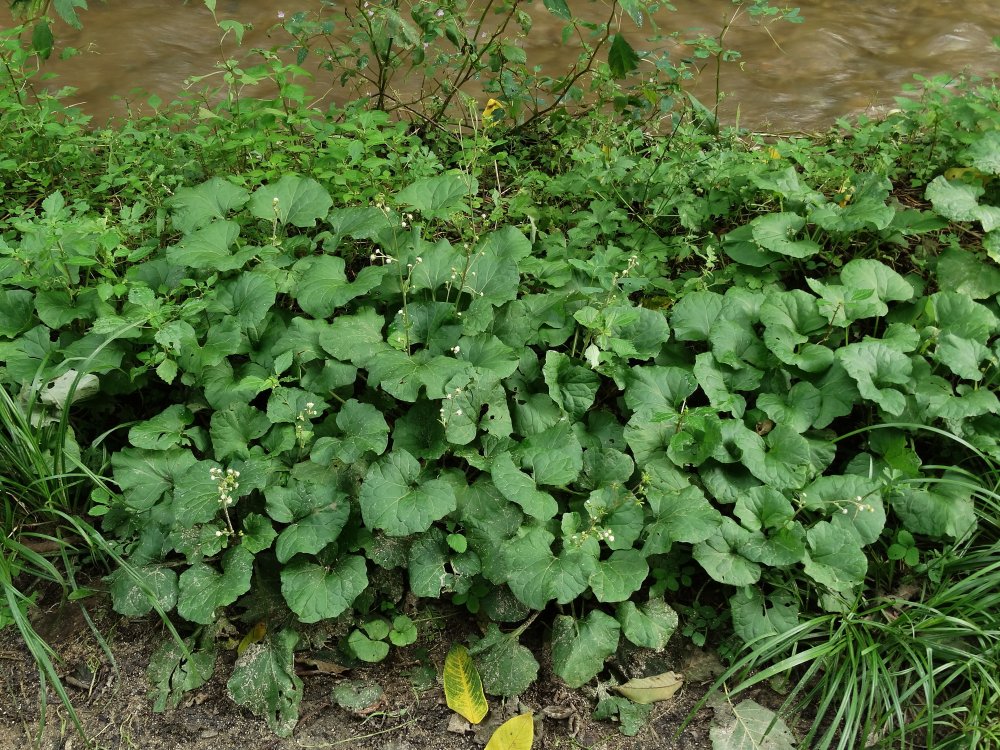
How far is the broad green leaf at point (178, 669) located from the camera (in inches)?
84.1

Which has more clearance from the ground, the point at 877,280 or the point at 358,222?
the point at 358,222

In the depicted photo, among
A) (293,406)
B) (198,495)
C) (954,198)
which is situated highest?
(954,198)

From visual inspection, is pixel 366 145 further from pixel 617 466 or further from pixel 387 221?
pixel 617 466

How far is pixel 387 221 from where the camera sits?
2.66 meters

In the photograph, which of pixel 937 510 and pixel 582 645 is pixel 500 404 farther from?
pixel 937 510

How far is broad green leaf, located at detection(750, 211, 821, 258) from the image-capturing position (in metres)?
2.70

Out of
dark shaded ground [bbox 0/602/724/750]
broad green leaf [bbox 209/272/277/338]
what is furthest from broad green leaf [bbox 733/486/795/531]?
broad green leaf [bbox 209/272/277/338]

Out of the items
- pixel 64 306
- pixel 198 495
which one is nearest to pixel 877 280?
pixel 198 495

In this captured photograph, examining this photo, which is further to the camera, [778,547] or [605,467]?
[605,467]

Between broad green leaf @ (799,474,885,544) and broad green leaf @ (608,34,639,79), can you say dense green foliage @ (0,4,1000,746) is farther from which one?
broad green leaf @ (608,34,639,79)

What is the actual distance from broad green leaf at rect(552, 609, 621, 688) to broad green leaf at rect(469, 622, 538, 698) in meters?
0.08

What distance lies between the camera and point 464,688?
2.15 m

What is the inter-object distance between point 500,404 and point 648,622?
0.73 metres

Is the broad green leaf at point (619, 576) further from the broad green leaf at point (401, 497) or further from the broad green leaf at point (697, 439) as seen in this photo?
the broad green leaf at point (401, 497)
